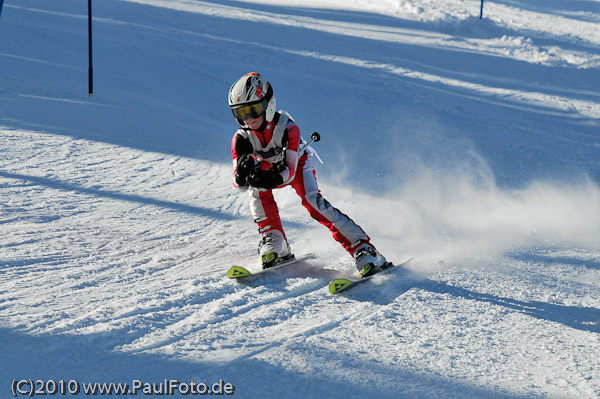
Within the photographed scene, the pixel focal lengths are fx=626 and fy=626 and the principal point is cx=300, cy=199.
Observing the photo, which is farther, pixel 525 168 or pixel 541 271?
pixel 525 168

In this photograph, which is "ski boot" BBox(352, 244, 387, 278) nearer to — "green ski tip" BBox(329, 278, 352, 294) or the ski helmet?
"green ski tip" BBox(329, 278, 352, 294)

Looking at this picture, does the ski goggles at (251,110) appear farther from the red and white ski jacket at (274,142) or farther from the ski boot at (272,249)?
the ski boot at (272,249)

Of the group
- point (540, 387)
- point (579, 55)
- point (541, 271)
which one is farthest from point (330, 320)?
point (579, 55)

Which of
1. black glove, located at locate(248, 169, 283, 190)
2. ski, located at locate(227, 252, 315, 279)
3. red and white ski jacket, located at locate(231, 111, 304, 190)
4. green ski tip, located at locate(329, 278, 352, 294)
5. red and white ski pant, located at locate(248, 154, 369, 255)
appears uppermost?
Result: red and white ski jacket, located at locate(231, 111, 304, 190)

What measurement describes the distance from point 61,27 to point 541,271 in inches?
508

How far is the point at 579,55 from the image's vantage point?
16297 millimetres

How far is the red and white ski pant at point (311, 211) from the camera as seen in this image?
4691mm

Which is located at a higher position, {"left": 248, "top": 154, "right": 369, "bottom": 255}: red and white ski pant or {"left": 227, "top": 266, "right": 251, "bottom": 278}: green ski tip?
{"left": 248, "top": 154, "right": 369, "bottom": 255}: red and white ski pant

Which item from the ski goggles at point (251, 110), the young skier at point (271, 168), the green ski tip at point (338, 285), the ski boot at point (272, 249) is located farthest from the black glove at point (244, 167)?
the green ski tip at point (338, 285)

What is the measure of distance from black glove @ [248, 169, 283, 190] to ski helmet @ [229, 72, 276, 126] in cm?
41

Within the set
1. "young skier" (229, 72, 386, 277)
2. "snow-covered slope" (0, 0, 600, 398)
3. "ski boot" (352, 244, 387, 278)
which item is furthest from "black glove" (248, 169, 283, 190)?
"ski boot" (352, 244, 387, 278)

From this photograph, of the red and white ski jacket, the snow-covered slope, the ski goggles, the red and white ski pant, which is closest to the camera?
the snow-covered slope

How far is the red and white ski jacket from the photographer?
4543 mm

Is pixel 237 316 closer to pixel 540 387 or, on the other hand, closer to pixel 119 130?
pixel 540 387
